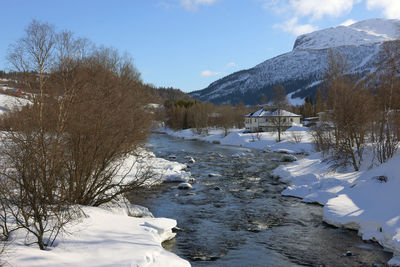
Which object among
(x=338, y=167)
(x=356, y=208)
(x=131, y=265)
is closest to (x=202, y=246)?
(x=131, y=265)

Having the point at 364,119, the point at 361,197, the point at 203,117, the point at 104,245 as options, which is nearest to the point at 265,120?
the point at 203,117

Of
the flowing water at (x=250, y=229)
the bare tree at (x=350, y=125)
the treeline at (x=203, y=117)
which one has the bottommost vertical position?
the flowing water at (x=250, y=229)

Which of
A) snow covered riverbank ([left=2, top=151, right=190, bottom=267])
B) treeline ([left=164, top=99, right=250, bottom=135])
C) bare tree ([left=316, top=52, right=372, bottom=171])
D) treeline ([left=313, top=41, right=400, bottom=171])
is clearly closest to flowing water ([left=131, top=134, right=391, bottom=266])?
snow covered riverbank ([left=2, top=151, right=190, bottom=267])

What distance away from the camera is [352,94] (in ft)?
82.6

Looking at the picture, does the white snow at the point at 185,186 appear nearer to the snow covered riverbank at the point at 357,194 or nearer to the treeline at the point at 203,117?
the snow covered riverbank at the point at 357,194

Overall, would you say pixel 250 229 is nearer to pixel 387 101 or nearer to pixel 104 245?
pixel 104 245

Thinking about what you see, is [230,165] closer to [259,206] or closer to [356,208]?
[259,206]

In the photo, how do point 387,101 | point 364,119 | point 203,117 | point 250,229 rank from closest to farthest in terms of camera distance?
point 250,229, point 364,119, point 387,101, point 203,117

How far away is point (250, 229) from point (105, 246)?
7.09 m

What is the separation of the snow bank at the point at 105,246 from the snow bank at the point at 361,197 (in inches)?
314

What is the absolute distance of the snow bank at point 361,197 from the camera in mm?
13117

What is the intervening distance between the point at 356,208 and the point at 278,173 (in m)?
11.8

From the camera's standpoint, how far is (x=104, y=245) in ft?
33.7

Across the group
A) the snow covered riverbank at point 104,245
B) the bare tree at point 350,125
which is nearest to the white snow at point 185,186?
the snow covered riverbank at point 104,245
